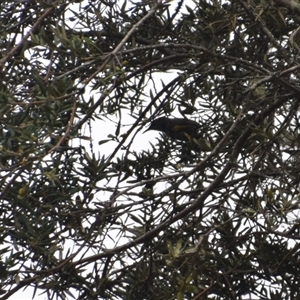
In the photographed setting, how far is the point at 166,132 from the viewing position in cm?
410

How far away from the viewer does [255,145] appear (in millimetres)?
3576

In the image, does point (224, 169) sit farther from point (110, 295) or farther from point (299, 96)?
point (110, 295)

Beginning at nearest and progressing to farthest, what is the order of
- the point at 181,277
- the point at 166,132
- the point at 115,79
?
1. the point at 115,79
2. the point at 181,277
3. the point at 166,132

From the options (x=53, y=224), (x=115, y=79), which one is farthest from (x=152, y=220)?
(x=115, y=79)

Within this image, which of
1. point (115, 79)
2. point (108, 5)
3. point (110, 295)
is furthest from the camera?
point (108, 5)

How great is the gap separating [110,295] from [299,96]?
1.06m

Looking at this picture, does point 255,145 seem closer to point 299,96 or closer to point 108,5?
point 299,96

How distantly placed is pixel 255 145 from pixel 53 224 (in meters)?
1.00

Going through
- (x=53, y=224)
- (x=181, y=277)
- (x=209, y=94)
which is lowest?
(x=181, y=277)

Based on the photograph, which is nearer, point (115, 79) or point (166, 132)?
point (115, 79)

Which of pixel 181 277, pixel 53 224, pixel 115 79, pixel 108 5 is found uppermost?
pixel 108 5

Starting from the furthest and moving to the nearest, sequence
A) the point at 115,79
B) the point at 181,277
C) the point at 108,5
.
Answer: the point at 108,5 → the point at 181,277 → the point at 115,79

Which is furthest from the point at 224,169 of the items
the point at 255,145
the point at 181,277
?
the point at 181,277

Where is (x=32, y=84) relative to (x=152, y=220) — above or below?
above
